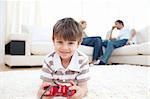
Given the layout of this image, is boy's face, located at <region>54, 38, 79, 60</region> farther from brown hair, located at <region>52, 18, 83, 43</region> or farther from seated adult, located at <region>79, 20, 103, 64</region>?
seated adult, located at <region>79, 20, 103, 64</region>

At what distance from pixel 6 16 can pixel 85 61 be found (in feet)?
12.3

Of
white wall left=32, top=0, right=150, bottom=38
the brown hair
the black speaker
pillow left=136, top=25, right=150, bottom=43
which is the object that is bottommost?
the black speaker

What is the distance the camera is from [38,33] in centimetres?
391

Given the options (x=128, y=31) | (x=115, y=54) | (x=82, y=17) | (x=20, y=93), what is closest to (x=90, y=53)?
(x=115, y=54)

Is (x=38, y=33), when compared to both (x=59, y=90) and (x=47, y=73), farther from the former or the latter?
(x=59, y=90)

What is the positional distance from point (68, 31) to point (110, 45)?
2920 millimetres

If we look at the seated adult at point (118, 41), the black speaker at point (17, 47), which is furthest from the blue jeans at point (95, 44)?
the black speaker at point (17, 47)

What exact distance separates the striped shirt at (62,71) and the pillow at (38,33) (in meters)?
2.83

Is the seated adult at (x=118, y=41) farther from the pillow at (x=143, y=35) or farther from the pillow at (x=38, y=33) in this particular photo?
the pillow at (x=38, y=33)

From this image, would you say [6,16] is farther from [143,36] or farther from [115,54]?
[143,36]

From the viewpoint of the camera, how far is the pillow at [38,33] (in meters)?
3.88

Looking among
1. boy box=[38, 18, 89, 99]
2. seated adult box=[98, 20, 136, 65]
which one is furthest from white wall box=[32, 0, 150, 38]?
boy box=[38, 18, 89, 99]

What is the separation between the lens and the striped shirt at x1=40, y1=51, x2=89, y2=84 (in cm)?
106

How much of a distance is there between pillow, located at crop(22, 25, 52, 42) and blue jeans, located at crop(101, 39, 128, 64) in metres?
0.94
